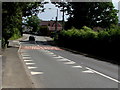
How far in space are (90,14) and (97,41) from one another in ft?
142

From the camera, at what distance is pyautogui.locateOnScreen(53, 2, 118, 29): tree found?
7332 centimetres

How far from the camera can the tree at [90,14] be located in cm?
7332

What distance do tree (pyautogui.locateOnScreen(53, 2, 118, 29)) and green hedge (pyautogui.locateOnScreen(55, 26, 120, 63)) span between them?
23.0m

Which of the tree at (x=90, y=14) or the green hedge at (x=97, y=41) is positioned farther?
the tree at (x=90, y=14)

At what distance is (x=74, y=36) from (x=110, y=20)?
34804 millimetres

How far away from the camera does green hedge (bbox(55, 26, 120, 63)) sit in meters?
27.7

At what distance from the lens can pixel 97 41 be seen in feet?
109

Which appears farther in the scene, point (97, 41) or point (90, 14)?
point (90, 14)

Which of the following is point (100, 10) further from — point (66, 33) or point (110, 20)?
point (66, 33)

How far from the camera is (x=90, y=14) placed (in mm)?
76000

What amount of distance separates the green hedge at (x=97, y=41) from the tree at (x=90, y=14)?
23.0 meters

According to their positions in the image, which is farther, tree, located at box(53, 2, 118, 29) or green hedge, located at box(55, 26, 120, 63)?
tree, located at box(53, 2, 118, 29)

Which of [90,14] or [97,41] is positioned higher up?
[90,14]

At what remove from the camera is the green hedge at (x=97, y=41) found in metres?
27.7
